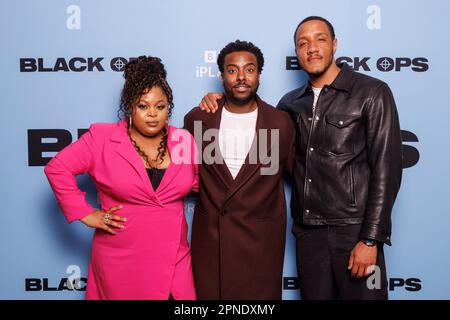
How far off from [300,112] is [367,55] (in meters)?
0.64

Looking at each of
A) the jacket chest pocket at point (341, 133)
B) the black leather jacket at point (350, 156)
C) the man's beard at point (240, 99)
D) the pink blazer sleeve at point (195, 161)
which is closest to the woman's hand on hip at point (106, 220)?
the pink blazer sleeve at point (195, 161)

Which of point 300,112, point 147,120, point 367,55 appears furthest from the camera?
point 367,55

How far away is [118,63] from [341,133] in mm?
1265

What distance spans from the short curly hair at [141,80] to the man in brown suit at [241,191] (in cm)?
30

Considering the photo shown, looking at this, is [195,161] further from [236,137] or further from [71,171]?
[71,171]

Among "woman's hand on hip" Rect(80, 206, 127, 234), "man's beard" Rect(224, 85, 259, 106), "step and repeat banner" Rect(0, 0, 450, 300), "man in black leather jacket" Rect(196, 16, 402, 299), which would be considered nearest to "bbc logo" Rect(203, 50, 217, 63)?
"step and repeat banner" Rect(0, 0, 450, 300)

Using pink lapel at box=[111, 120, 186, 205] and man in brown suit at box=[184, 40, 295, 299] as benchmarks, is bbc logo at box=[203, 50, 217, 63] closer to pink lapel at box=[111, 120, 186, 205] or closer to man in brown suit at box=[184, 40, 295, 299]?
man in brown suit at box=[184, 40, 295, 299]

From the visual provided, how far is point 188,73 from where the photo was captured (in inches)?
92.0

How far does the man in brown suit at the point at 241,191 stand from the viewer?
1.91 meters

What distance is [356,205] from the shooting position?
1841 mm

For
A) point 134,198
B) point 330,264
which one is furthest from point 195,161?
point 330,264

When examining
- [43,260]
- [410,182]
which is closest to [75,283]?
[43,260]

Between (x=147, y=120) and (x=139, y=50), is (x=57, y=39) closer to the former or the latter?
(x=139, y=50)

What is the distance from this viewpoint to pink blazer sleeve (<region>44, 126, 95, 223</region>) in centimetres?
178
